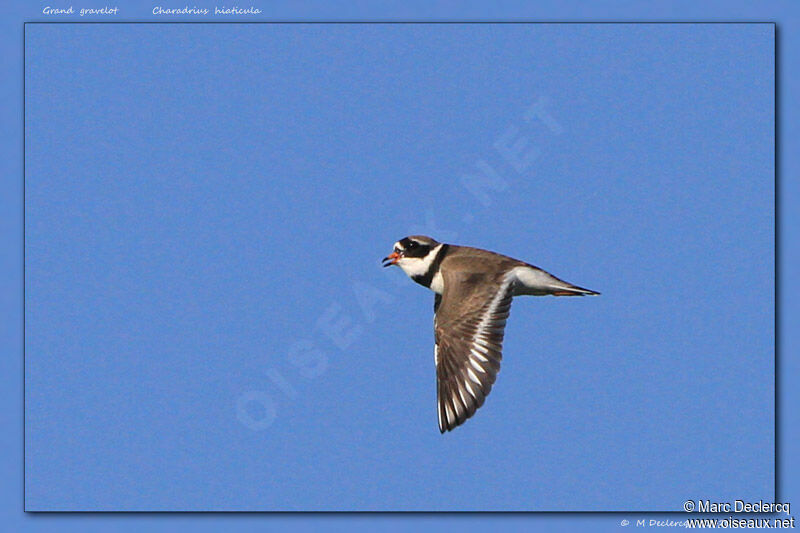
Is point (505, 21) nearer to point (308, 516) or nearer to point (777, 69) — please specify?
point (777, 69)

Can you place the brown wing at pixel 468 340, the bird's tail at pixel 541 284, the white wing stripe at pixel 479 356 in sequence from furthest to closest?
the bird's tail at pixel 541 284 → the white wing stripe at pixel 479 356 → the brown wing at pixel 468 340

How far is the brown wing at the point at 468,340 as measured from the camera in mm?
7430

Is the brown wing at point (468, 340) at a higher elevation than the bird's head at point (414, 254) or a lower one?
lower

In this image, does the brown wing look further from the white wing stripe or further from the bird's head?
the bird's head

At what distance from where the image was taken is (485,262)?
866 centimetres

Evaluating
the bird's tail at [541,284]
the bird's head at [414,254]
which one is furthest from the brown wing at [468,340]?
the bird's head at [414,254]

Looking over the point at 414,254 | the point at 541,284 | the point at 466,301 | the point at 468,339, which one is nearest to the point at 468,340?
the point at 468,339

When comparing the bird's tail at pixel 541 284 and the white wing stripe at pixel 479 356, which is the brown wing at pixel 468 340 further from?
the bird's tail at pixel 541 284

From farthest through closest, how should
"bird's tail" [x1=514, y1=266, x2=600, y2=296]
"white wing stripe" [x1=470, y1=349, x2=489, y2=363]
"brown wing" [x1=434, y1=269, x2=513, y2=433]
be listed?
"bird's tail" [x1=514, y1=266, x2=600, y2=296] → "white wing stripe" [x1=470, y1=349, x2=489, y2=363] → "brown wing" [x1=434, y1=269, x2=513, y2=433]

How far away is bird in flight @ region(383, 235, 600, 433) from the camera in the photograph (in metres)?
7.48

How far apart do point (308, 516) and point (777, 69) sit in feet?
19.0

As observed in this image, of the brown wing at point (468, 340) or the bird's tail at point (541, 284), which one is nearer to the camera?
the brown wing at point (468, 340)

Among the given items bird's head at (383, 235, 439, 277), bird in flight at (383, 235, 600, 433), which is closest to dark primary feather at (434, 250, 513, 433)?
bird in flight at (383, 235, 600, 433)

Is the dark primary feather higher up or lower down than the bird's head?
lower down
